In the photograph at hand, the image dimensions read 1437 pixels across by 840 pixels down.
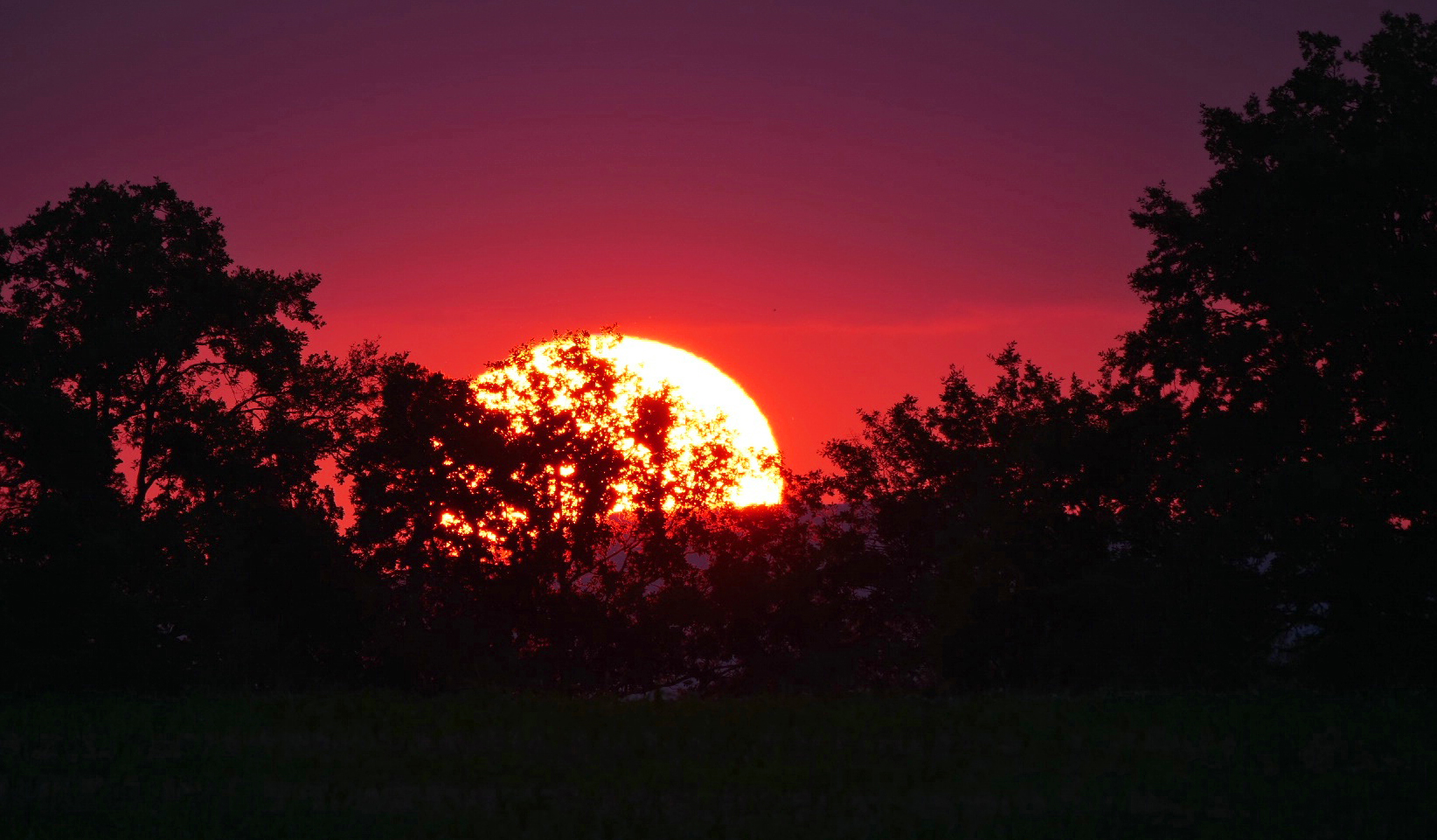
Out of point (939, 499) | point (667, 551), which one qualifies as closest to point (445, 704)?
point (667, 551)

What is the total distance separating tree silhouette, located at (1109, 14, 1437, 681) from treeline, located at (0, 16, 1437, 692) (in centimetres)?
10

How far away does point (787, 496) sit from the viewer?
6144 centimetres

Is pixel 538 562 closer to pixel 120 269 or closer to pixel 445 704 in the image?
pixel 120 269

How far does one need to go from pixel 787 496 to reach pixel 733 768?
4938 centimetres

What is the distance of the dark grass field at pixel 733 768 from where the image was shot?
32.1 ft

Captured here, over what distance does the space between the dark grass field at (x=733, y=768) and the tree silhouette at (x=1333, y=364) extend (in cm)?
1706

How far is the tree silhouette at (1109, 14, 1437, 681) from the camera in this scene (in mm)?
31891

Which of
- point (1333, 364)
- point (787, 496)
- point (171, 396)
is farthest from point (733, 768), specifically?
point (787, 496)

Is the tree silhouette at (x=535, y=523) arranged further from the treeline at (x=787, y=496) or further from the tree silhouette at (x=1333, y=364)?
the tree silhouette at (x=1333, y=364)

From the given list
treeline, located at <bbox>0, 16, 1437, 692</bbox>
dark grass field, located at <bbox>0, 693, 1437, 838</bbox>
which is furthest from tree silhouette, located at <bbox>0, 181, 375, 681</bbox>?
Result: dark grass field, located at <bbox>0, 693, 1437, 838</bbox>

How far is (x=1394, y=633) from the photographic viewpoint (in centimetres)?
3247

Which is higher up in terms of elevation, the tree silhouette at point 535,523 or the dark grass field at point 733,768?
the tree silhouette at point 535,523

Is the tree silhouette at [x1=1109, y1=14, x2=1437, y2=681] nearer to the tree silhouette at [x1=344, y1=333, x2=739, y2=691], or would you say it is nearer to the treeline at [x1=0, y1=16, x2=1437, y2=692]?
the treeline at [x1=0, y1=16, x2=1437, y2=692]

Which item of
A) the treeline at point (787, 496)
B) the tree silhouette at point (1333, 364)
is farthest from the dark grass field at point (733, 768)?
the tree silhouette at point (1333, 364)
